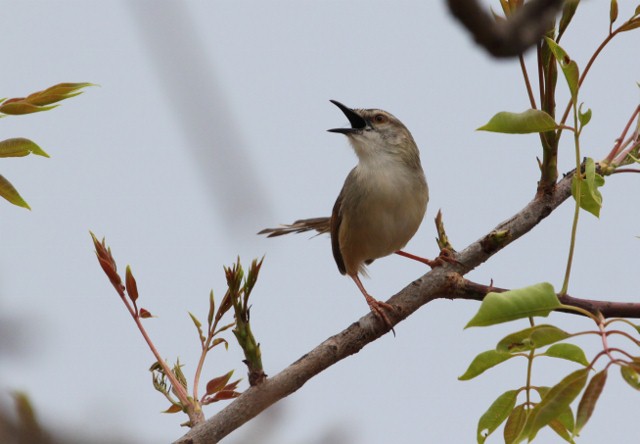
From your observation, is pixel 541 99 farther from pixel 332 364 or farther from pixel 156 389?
pixel 156 389

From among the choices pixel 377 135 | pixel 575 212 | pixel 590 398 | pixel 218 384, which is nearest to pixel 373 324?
pixel 218 384

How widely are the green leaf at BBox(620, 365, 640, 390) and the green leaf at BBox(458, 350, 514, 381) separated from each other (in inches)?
13.5

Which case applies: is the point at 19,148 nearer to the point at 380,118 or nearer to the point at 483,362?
the point at 483,362

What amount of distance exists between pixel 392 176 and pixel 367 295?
60.7 inches

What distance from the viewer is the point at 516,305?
1.63m

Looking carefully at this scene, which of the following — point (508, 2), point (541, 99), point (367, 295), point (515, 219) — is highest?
point (508, 2)

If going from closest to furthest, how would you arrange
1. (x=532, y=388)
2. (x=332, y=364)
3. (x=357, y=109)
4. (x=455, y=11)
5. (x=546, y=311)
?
(x=455, y=11) < (x=546, y=311) < (x=532, y=388) < (x=332, y=364) < (x=357, y=109)

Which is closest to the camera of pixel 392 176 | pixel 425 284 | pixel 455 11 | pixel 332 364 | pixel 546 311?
pixel 455 11

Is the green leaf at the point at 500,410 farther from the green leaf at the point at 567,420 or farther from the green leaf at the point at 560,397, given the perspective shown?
the green leaf at the point at 560,397

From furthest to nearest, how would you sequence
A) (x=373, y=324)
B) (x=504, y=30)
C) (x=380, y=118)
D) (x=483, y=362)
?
(x=380, y=118)
(x=373, y=324)
(x=483, y=362)
(x=504, y=30)

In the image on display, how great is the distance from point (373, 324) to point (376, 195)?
3.13m

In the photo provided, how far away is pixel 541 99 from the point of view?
101 inches

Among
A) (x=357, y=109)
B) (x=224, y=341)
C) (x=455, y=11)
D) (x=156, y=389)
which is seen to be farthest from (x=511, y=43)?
(x=357, y=109)

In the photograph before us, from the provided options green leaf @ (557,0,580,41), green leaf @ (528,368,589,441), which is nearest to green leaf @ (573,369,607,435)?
green leaf @ (528,368,589,441)
